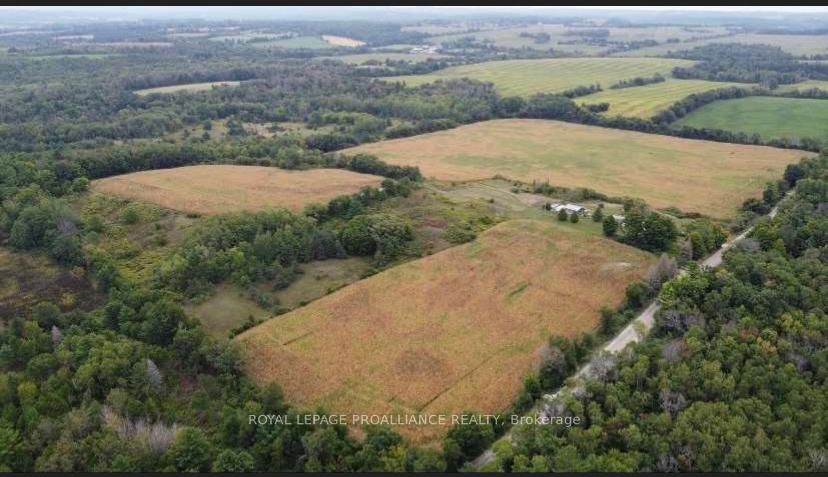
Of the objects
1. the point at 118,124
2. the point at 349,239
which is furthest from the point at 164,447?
the point at 118,124

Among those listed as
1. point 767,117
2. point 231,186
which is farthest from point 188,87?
point 767,117

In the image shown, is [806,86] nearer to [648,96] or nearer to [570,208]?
[648,96]

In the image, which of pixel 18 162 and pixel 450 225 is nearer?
pixel 450 225

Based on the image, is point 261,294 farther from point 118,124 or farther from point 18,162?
point 118,124

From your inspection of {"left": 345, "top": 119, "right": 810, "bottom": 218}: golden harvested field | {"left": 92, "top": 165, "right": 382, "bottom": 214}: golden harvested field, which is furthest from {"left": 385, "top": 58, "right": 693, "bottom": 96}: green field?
{"left": 92, "top": 165, "right": 382, "bottom": 214}: golden harvested field

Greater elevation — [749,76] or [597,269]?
[749,76]

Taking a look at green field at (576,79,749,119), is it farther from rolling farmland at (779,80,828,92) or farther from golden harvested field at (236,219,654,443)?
golden harvested field at (236,219,654,443)

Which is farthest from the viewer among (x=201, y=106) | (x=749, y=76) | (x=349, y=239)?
(x=749, y=76)
